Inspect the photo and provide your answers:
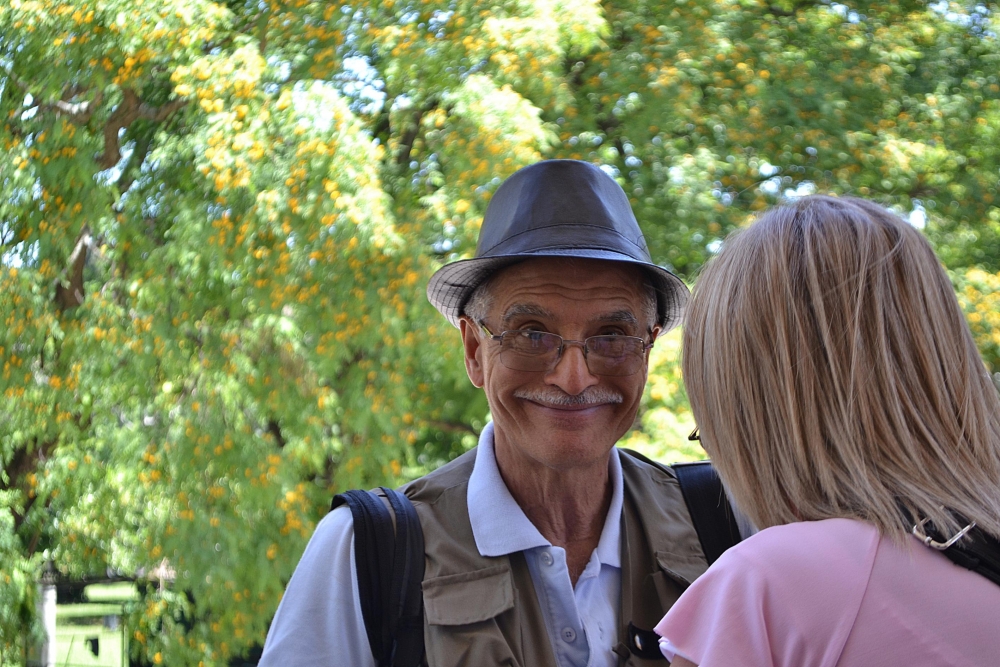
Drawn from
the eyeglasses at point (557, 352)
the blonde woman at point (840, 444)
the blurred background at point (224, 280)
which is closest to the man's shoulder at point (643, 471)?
the eyeglasses at point (557, 352)

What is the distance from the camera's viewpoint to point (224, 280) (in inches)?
155

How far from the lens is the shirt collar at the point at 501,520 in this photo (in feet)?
5.37

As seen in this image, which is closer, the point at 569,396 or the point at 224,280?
the point at 569,396

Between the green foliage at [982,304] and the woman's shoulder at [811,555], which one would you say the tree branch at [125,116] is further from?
the green foliage at [982,304]

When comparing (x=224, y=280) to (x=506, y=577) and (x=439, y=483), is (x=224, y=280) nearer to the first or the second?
(x=439, y=483)

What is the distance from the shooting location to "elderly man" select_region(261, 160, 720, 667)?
1.54 metres

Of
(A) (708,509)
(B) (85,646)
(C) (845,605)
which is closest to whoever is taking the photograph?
(C) (845,605)

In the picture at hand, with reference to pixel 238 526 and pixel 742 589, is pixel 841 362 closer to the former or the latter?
pixel 742 589

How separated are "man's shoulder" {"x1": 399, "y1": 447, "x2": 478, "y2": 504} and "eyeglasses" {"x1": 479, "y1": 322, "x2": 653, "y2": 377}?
205mm

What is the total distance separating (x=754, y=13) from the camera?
5836mm

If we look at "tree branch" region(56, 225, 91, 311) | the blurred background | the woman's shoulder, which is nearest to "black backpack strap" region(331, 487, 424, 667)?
the woman's shoulder

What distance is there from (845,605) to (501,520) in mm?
817

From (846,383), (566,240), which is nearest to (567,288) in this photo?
(566,240)

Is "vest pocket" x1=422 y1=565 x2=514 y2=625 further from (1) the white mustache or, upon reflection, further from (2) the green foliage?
(2) the green foliage
